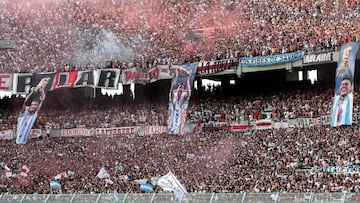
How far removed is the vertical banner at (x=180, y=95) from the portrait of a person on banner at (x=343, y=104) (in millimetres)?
6889

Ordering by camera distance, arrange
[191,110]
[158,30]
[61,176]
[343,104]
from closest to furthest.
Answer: [343,104], [61,176], [191,110], [158,30]

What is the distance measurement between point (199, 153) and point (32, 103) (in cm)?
921

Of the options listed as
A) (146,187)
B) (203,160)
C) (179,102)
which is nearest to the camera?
(146,187)

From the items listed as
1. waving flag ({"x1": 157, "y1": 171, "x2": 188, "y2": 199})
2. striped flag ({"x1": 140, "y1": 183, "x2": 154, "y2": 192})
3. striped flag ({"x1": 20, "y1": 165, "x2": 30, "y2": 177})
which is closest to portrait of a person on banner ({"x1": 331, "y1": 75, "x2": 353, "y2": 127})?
striped flag ({"x1": 140, "y1": 183, "x2": 154, "y2": 192})

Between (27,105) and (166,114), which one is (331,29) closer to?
(166,114)

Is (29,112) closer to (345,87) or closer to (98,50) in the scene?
(98,50)

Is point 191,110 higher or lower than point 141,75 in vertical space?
lower

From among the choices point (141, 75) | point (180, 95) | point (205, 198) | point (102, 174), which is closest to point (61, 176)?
point (102, 174)

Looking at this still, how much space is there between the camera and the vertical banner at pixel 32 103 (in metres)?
39.8

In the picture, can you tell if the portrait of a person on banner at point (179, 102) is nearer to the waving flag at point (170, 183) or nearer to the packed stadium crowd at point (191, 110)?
the packed stadium crowd at point (191, 110)

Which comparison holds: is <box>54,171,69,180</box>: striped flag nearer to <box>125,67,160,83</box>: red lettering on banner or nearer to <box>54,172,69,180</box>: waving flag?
<box>54,172,69,180</box>: waving flag

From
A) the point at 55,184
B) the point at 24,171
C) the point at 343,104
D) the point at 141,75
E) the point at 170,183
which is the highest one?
the point at 141,75

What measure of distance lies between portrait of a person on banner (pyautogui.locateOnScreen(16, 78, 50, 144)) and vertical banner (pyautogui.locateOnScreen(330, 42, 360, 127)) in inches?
561

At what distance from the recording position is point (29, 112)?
39844mm
